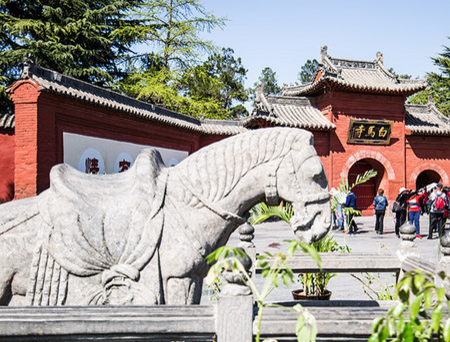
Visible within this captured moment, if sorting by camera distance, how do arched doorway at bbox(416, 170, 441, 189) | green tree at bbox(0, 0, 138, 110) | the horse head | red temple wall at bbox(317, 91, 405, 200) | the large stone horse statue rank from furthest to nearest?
arched doorway at bbox(416, 170, 441, 189) → red temple wall at bbox(317, 91, 405, 200) → green tree at bbox(0, 0, 138, 110) → the horse head → the large stone horse statue

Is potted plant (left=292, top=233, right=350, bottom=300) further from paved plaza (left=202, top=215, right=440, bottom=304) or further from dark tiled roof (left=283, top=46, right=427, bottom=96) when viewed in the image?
dark tiled roof (left=283, top=46, right=427, bottom=96)

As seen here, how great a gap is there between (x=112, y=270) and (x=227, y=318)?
2.14ft

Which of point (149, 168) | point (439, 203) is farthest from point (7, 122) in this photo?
point (439, 203)

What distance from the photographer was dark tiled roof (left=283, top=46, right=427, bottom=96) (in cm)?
1604

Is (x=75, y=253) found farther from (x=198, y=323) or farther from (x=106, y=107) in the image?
(x=106, y=107)

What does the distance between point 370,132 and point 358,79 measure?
239cm

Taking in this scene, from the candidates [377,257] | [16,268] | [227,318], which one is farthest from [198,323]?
[377,257]

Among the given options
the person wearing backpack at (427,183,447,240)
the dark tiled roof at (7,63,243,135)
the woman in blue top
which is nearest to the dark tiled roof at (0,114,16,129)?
the dark tiled roof at (7,63,243,135)

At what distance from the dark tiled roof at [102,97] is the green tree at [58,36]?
4.68 metres

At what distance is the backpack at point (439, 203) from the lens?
32.4ft

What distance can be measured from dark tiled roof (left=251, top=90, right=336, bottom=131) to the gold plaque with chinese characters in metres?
1.12

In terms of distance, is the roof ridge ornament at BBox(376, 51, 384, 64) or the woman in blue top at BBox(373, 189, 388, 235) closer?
the woman in blue top at BBox(373, 189, 388, 235)

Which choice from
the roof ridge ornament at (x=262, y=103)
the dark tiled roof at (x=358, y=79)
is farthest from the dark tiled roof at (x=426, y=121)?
the roof ridge ornament at (x=262, y=103)

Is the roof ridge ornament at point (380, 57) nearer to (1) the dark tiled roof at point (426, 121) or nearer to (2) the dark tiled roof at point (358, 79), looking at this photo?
(2) the dark tiled roof at point (358, 79)
